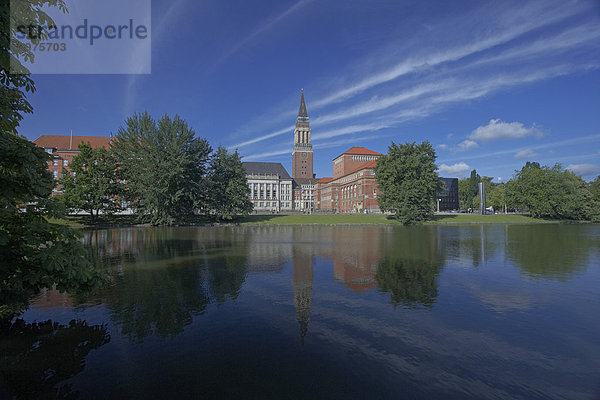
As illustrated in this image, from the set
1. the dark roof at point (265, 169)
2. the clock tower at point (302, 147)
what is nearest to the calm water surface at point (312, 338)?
the dark roof at point (265, 169)

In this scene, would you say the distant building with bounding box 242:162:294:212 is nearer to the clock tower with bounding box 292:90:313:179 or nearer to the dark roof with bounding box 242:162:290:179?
the dark roof with bounding box 242:162:290:179

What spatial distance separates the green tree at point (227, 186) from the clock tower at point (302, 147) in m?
81.6

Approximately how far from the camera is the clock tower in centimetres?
14538

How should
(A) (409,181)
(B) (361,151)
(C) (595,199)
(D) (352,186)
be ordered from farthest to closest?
(B) (361,151) → (D) (352,186) → (C) (595,199) → (A) (409,181)

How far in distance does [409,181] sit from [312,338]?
56691mm

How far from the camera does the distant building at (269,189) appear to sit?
132m

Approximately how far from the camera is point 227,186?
63062 mm

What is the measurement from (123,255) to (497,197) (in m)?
122

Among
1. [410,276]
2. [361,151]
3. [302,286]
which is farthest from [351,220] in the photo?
[361,151]

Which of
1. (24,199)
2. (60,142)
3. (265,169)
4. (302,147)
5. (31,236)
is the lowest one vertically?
(31,236)

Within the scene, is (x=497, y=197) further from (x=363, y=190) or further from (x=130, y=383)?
(x=130, y=383)

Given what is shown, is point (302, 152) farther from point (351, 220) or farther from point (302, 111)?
point (351, 220)

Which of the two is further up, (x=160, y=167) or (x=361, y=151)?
(x=361, y=151)

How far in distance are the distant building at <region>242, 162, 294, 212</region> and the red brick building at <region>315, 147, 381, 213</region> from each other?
63.7ft
